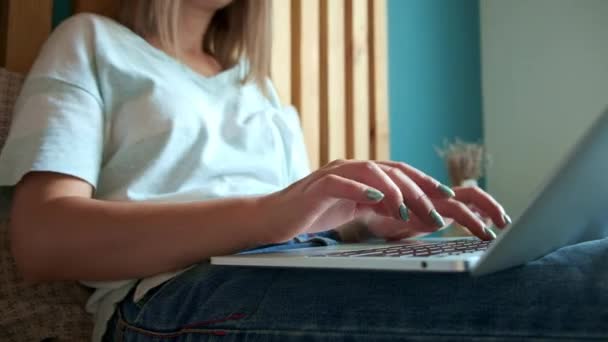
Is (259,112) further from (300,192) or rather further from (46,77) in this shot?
(300,192)

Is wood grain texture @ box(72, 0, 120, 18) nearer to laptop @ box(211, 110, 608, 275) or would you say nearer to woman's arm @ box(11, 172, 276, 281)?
woman's arm @ box(11, 172, 276, 281)

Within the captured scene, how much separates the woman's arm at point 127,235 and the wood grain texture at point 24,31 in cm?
37

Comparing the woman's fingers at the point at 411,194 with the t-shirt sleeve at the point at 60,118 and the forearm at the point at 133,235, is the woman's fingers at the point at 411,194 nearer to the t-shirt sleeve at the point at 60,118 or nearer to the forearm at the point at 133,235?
the forearm at the point at 133,235

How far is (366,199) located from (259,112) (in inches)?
20.8

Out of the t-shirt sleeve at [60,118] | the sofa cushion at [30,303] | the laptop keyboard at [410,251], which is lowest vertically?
the sofa cushion at [30,303]

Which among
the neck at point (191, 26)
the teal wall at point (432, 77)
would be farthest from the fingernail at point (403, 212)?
the teal wall at point (432, 77)

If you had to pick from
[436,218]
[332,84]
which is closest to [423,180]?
[436,218]

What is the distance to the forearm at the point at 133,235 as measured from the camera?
2.00 ft

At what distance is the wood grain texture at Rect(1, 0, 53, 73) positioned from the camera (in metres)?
0.91

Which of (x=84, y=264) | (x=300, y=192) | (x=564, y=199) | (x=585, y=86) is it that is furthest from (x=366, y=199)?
(x=585, y=86)

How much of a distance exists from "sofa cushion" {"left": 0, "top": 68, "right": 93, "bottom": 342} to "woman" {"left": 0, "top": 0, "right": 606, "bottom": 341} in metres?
0.04

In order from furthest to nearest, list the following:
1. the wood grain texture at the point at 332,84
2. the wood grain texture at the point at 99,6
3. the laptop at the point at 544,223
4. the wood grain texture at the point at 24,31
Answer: the wood grain texture at the point at 332,84 < the wood grain texture at the point at 99,6 < the wood grain texture at the point at 24,31 < the laptop at the point at 544,223

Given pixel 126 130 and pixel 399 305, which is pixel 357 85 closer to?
pixel 126 130

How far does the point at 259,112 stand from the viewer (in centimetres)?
104
